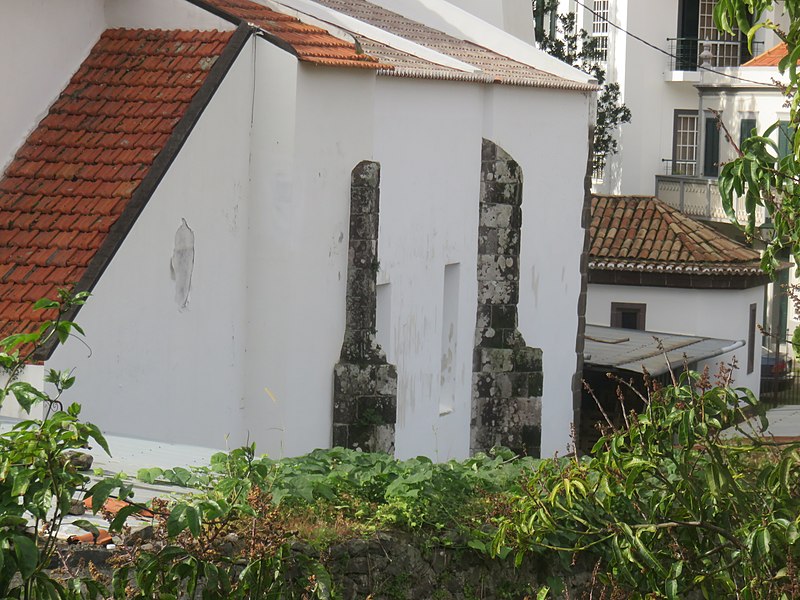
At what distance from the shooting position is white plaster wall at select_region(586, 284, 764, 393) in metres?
28.8

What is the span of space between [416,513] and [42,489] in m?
3.12

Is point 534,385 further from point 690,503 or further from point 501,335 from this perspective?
point 690,503

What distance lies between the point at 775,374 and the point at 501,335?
51.4 feet

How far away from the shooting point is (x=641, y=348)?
80.7 feet

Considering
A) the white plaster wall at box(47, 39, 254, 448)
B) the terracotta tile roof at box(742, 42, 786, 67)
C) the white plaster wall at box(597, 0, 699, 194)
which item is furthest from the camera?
the white plaster wall at box(597, 0, 699, 194)

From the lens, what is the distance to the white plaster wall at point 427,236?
618 inches

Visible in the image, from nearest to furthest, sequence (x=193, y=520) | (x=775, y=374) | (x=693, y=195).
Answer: (x=193, y=520)
(x=775, y=374)
(x=693, y=195)

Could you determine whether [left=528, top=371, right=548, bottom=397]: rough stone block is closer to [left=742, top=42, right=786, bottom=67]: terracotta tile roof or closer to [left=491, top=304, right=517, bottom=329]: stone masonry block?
[left=491, top=304, right=517, bottom=329]: stone masonry block

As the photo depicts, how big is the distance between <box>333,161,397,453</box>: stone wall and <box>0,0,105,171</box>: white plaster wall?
299 cm

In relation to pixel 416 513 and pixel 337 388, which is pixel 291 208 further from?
pixel 416 513

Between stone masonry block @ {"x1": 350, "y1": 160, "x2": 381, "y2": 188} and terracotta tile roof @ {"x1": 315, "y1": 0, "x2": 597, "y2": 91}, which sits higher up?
terracotta tile roof @ {"x1": 315, "y1": 0, "x2": 597, "y2": 91}

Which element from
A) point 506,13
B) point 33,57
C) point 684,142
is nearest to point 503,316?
point 33,57

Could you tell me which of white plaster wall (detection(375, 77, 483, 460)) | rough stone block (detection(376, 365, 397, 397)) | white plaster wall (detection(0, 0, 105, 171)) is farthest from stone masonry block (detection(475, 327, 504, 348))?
white plaster wall (detection(0, 0, 105, 171))

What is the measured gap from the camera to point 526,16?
1002 inches
